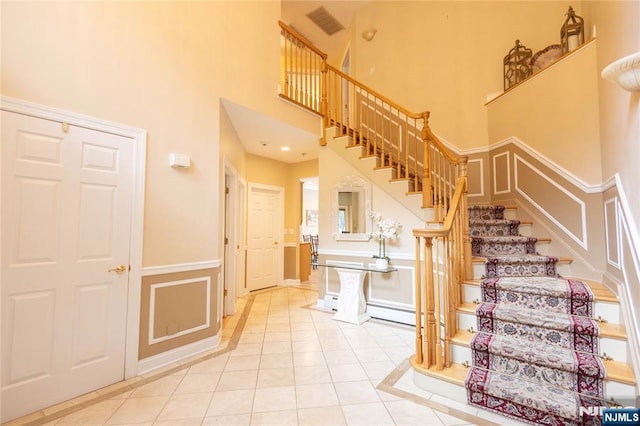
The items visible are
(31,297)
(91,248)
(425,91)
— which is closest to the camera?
(31,297)

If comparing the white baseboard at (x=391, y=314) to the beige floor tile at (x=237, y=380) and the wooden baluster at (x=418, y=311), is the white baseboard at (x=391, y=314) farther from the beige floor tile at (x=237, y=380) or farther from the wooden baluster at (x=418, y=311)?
the beige floor tile at (x=237, y=380)

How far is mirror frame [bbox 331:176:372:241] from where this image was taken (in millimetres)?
4004

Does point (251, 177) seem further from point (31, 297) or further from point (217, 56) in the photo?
point (31, 297)

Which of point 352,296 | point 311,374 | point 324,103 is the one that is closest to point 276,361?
point 311,374

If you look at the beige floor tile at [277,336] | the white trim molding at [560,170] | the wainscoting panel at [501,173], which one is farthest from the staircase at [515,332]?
the beige floor tile at [277,336]

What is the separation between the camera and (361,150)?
161 inches

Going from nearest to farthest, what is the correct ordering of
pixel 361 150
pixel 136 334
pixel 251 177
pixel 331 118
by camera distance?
pixel 136 334 < pixel 361 150 < pixel 331 118 < pixel 251 177

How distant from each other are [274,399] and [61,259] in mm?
1875

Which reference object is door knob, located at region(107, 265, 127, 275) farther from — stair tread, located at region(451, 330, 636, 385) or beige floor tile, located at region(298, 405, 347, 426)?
stair tread, located at region(451, 330, 636, 385)

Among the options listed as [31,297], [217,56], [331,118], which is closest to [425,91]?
[331,118]

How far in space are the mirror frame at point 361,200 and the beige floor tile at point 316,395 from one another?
2.15 m

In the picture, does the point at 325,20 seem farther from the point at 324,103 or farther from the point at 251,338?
the point at 251,338

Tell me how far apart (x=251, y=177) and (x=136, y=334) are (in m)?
3.50

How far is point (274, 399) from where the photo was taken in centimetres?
207
